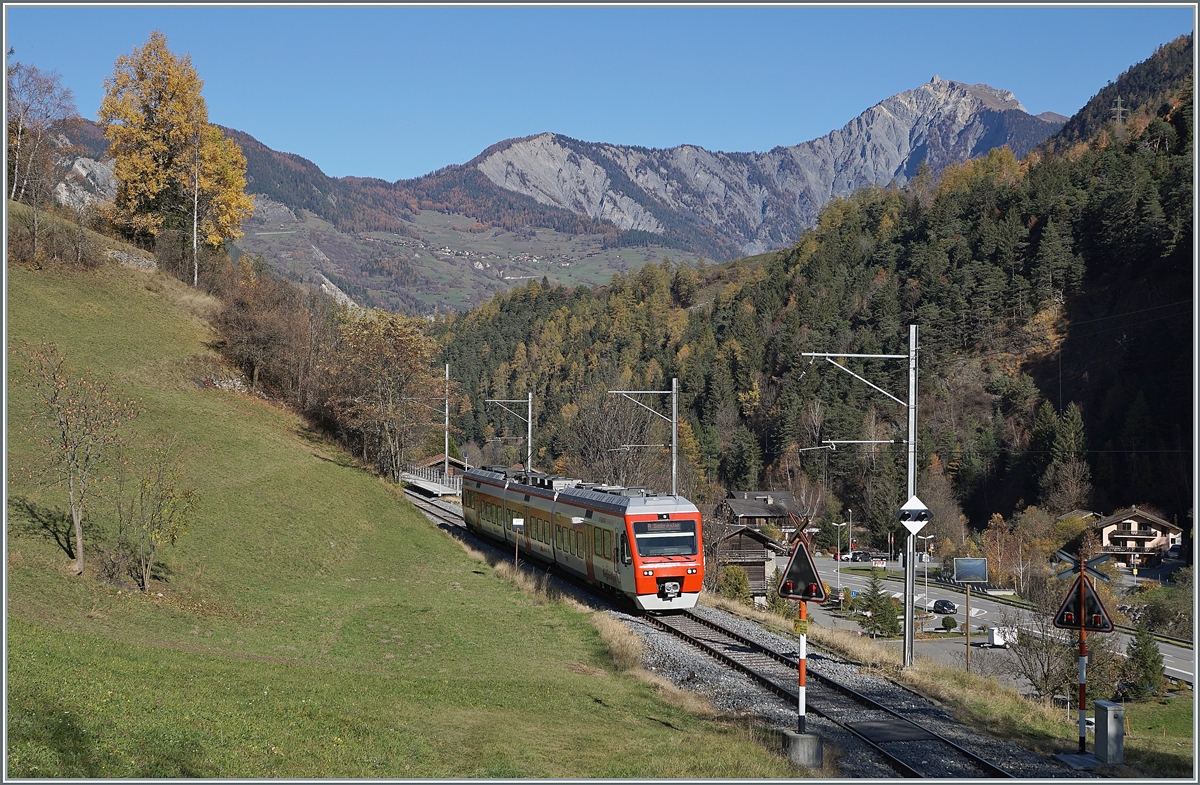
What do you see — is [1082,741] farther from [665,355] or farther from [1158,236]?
[665,355]

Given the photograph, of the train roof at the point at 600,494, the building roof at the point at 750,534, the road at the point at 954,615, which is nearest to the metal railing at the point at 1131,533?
the road at the point at 954,615

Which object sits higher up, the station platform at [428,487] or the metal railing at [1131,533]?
the station platform at [428,487]

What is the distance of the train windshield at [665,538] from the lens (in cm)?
2467

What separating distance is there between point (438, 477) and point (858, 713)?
55799mm

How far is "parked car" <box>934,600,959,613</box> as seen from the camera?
75062 millimetres

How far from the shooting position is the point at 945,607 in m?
75.5

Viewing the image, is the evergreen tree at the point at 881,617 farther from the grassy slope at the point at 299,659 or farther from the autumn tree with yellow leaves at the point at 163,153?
the autumn tree with yellow leaves at the point at 163,153

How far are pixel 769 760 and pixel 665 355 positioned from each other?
165m

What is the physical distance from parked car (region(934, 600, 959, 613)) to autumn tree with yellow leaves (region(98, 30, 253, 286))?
58.5 meters

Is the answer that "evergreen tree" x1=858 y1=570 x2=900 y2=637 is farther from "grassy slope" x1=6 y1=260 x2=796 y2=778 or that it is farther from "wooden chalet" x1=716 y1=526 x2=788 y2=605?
"grassy slope" x1=6 y1=260 x2=796 y2=778

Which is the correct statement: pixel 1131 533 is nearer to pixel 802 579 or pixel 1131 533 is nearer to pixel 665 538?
pixel 665 538

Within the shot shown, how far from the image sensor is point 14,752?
8328mm

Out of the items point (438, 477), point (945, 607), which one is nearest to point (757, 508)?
point (945, 607)

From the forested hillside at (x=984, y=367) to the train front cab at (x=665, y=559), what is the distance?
39.9 m
